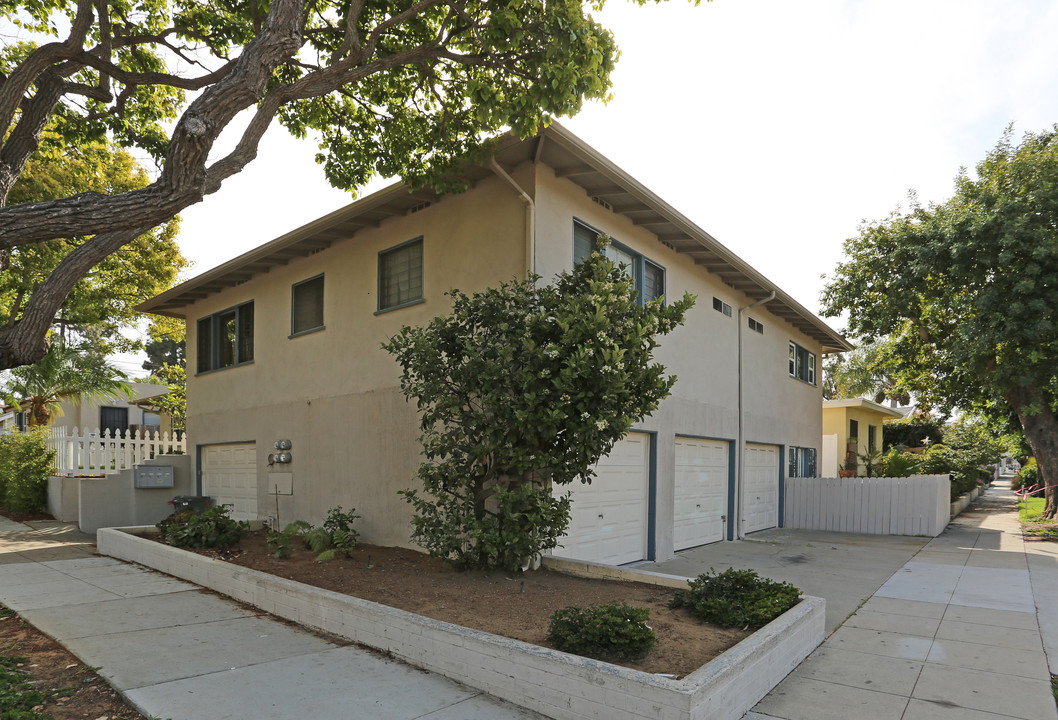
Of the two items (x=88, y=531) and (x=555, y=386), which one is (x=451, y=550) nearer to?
(x=555, y=386)

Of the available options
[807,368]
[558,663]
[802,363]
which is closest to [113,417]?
[802,363]

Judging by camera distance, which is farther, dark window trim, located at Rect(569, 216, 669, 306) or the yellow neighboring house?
the yellow neighboring house

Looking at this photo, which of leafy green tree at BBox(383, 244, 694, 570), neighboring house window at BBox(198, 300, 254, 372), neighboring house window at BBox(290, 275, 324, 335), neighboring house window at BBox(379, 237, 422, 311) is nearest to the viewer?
leafy green tree at BBox(383, 244, 694, 570)

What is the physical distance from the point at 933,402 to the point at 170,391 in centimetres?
2495

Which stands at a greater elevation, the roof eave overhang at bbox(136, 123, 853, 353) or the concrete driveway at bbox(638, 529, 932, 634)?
the roof eave overhang at bbox(136, 123, 853, 353)

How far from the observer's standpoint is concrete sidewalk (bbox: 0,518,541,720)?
4.53m

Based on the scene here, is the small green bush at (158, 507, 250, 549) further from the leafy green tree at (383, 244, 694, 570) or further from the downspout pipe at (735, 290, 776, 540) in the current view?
the downspout pipe at (735, 290, 776, 540)

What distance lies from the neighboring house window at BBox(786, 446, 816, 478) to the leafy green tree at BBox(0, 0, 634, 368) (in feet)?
41.5

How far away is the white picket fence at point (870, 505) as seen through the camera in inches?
591

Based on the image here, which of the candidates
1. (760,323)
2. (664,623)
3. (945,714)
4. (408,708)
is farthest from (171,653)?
(760,323)

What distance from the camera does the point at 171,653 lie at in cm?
553

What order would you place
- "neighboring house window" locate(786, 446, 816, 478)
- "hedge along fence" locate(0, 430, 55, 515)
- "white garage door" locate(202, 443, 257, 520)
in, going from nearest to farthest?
"white garage door" locate(202, 443, 257, 520) < "hedge along fence" locate(0, 430, 55, 515) < "neighboring house window" locate(786, 446, 816, 478)

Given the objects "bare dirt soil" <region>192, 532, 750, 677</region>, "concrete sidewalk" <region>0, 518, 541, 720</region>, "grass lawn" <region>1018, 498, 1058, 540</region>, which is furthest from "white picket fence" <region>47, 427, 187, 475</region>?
"grass lawn" <region>1018, 498, 1058, 540</region>

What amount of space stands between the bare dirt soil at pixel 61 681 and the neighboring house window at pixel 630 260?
6703mm
